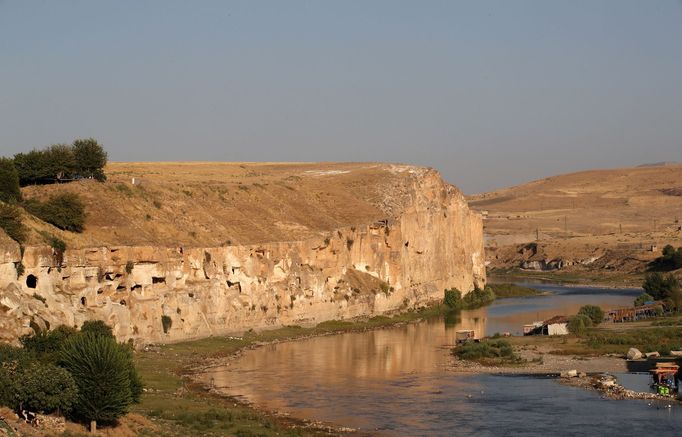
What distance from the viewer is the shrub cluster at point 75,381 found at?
25625mm

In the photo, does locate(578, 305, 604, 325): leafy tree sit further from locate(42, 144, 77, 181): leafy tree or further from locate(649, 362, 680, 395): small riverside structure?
locate(42, 144, 77, 181): leafy tree

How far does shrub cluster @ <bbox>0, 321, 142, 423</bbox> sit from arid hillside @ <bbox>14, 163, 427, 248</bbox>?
14.8m

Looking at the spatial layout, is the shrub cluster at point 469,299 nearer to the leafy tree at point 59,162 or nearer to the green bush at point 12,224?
the leafy tree at point 59,162

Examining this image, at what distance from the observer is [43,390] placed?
25.7 meters

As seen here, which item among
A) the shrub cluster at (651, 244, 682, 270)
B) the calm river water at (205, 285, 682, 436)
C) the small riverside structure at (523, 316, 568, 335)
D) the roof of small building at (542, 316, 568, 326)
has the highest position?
the shrub cluster at (651, 244, 682, 270)

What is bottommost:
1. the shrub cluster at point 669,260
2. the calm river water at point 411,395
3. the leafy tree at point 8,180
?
the calm river water at point 411,395

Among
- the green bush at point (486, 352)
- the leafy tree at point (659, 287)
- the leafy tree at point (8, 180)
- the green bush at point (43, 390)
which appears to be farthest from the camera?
the leafy tree at point (659, 287)

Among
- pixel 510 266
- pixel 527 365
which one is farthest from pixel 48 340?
pixel 510 266

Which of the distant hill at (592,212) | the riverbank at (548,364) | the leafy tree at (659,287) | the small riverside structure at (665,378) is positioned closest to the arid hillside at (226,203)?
the riverbank at (548,364)

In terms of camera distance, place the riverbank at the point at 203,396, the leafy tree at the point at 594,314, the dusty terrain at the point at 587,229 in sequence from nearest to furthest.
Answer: the riverbank at the point at 203,396 → the leafy tree at the point at 594,314 → the dusty terrain at the point at 587,229

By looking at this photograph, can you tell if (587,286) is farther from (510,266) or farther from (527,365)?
(527,365)

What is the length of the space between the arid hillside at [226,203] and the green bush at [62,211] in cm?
71

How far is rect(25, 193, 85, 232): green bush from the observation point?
47188 millimetres

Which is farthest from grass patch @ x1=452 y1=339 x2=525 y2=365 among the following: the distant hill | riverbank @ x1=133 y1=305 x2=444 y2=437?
the distant hill
